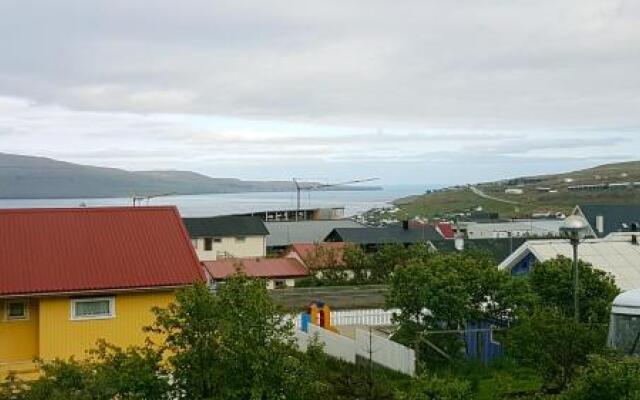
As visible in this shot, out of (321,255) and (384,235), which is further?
(384,235)

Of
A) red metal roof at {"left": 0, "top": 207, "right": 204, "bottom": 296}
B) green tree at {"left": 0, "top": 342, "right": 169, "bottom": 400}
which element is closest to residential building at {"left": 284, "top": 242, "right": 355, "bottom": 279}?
red metal roof at {"left": 0, "top": 207, "right": 204, "bottom": 296}

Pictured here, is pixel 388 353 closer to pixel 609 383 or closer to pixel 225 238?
pixel 609 383

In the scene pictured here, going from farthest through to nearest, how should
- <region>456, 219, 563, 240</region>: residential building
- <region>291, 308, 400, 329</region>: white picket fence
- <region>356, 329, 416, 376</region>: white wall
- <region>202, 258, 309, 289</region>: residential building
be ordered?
<region>456, 219, 563, 240</region>: residential building → <region>202, 258, 309, 289</region>: residential building → <region>291, 308, 400, 329</region>: white picket fence → <region>356, 329, 416, 376</region>: white wall

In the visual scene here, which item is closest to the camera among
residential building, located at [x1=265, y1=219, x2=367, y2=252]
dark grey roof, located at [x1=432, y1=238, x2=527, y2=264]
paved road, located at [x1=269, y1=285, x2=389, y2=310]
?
paved road, located at [x1=269, y1=285, x2=389, y2=310]

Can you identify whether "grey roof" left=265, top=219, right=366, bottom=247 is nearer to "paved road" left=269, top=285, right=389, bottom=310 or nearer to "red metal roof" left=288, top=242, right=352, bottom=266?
"red metal roof" left=288, top=242, right=352, bottom=266

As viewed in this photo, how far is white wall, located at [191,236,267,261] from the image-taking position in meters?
61.6

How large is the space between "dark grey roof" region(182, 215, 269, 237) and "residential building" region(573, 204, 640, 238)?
24.8 metres

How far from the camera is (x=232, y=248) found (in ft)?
205

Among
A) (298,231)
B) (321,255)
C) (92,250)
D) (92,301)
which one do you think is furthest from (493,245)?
(92,301)

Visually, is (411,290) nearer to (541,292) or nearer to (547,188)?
(541,292)

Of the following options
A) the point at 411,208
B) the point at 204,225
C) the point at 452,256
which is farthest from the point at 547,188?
the point at 452,256

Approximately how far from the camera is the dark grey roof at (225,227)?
62.1 metres

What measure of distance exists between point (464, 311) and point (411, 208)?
15177cm

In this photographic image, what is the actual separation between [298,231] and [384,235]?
1504 cm
